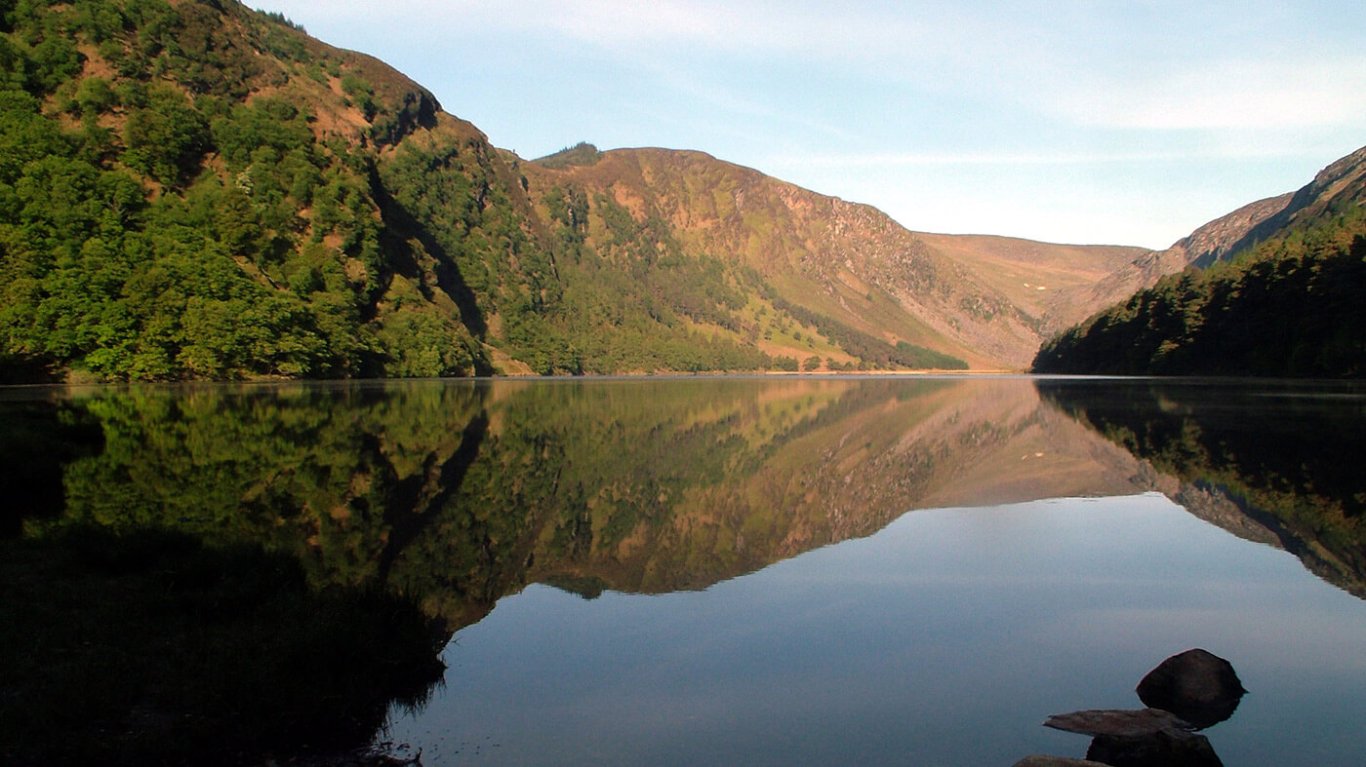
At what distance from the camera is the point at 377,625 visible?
11500 mm

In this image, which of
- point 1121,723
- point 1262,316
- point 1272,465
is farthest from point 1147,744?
point 1262,316

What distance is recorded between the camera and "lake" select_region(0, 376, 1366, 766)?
9.29 m

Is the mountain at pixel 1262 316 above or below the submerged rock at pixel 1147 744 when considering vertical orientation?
above

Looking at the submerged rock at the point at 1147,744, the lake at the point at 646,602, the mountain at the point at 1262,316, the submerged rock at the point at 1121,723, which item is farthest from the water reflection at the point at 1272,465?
the mountain at the point at 1262,316

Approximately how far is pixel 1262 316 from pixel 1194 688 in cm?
12413

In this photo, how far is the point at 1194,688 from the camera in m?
10.2

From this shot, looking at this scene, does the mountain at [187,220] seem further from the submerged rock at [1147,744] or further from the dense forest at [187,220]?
the submerged rock at [1147,744]

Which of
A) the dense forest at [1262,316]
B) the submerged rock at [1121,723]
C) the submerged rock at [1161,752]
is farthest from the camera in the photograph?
the dense forest at [1262,316]

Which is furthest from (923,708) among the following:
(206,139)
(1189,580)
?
(206,139)

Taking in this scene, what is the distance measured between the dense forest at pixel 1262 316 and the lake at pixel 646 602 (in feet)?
245

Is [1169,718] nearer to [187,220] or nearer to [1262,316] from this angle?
[1262,316]

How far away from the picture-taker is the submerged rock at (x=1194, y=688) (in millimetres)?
9969

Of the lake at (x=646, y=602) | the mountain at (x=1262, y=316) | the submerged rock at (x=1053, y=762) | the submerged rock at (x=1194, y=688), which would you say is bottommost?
the lake at (x=646, y=602)

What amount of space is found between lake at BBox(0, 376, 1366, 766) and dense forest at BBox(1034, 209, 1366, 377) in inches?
2944
